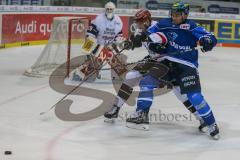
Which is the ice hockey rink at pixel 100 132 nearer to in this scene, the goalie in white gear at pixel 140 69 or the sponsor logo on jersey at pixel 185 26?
the goalie in white gear at pixel 140 69

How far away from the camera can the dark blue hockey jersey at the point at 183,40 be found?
529 cm

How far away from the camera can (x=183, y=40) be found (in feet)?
17.5

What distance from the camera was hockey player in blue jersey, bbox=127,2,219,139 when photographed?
5.26 meters

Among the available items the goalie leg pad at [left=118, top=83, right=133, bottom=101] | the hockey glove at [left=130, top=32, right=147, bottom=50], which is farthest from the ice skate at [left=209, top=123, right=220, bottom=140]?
the hockey glove at [left=130, top=32, right=147, bottom=50]

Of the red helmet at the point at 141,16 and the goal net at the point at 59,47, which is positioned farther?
the goal net at the point at 59,47

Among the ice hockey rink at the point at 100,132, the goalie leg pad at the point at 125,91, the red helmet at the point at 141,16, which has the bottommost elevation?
the ice hockey rink at the point at 100,132

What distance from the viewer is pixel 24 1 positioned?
1327 cm

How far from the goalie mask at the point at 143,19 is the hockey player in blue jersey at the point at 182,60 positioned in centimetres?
18

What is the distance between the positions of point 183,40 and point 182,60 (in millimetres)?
185

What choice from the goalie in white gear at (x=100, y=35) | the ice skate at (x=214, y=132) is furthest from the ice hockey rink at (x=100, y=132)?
the goalie in white gear at (x=100, y=35)

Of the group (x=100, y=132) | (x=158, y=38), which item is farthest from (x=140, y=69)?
(x=100, y=132)

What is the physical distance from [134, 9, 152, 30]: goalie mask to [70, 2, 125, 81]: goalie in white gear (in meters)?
2.70

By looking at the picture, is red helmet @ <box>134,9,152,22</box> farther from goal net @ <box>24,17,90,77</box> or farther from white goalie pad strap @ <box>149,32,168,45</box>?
goal net @ <box>24,17,90,77</box>

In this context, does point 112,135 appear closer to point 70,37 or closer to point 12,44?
point 70,37
